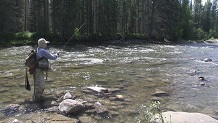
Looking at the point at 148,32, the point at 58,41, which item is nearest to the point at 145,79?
the point at 58,41

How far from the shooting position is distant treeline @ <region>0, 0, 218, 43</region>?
149 ft

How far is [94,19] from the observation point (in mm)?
56000

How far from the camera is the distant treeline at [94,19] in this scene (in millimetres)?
45531

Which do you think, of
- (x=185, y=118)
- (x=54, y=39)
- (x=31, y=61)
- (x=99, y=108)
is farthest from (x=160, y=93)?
(x=54, y=39)

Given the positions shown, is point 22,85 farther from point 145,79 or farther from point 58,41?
point 58,41

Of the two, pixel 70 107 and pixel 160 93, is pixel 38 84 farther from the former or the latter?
pixel 160 93

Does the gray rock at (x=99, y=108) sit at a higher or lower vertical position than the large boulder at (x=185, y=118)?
lower

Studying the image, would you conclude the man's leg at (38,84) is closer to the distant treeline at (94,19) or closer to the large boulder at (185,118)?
the large boulder at (185,118)

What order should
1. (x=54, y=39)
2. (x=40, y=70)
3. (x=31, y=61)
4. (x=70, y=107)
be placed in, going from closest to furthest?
(x=70, y=107) → (x=31, y=61) → (x=40, y=70) → (x=54, y=39)

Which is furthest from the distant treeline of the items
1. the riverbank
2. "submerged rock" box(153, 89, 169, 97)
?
"submerged rock" box(153, 89, 169, 97)

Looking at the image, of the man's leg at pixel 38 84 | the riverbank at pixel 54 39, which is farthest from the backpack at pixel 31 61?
the riverbank at pixel 54 39

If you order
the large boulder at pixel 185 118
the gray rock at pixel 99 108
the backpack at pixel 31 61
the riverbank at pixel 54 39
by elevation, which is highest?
the riverbank at pixel 54 39

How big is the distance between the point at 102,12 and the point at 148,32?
481 inches

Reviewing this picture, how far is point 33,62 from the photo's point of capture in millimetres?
9586
